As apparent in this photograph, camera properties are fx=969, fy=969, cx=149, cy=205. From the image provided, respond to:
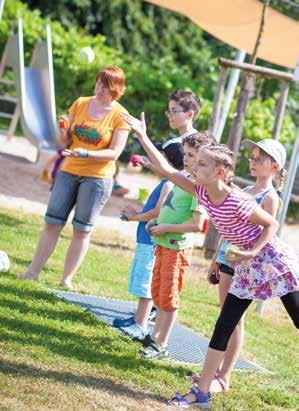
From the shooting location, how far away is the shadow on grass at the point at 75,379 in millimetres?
4941

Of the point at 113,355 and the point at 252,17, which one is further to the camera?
the point at 252,17

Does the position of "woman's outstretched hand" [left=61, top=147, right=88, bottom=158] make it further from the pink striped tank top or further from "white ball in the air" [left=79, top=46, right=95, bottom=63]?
"white ball in the air" [left=79, top=46, right=95, bottom=63]

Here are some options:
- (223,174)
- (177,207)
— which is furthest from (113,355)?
(223,174)

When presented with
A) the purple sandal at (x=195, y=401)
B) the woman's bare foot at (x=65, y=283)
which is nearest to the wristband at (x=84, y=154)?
the woman's bare foot at (x=65, y=283)

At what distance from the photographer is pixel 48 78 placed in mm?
14055

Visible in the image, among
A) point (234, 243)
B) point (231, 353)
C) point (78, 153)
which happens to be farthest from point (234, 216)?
point (78, 153)

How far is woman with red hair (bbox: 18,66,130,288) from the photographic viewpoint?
722 cm

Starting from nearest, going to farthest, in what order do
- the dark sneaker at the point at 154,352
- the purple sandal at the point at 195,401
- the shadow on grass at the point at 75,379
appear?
1. the shadow on grass at the point at 75,379
2. the purple sandal at the point at 195,401
3. the dark sneaker at the point at 154,352

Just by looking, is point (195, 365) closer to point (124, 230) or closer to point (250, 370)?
point (250, 370)

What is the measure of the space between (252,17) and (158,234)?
257 inches

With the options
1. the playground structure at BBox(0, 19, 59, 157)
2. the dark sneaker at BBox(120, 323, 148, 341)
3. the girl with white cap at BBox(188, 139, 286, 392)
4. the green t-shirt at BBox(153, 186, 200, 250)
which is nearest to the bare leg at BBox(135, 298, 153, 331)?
the dark sneaker at BBox(120, 323, 148, 341)

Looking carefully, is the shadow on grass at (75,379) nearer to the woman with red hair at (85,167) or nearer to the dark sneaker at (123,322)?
the dark sneaker at (123,322)

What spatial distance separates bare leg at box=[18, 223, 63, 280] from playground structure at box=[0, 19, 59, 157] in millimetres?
6010

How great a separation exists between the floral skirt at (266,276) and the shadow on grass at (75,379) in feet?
2.42
